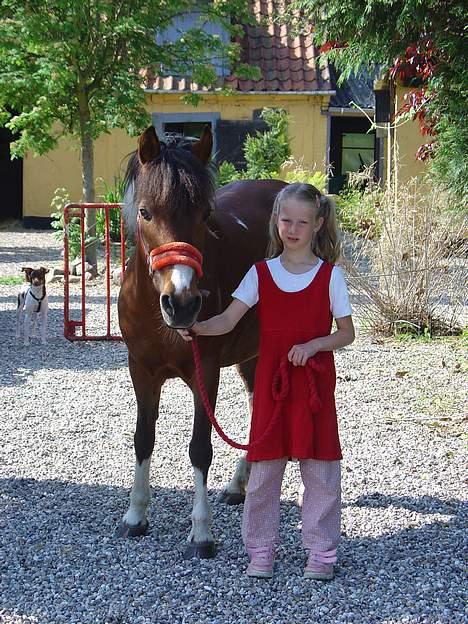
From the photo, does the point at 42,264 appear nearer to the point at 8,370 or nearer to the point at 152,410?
the point at 8,370

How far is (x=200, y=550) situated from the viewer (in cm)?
356

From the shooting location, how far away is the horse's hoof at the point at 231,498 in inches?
167

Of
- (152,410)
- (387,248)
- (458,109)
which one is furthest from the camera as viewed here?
(387,248)

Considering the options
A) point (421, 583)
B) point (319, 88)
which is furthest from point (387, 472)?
point (319, 88)

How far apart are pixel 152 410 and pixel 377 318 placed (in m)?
4.86

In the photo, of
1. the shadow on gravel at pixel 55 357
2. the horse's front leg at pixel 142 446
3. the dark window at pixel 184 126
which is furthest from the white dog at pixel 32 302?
the dark window at pixel 184 126

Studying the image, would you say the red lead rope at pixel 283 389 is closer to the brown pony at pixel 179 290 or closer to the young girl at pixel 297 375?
the young girl at pixel 297 375

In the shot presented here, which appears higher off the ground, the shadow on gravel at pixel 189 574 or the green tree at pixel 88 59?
the green tree at pixel 88 59

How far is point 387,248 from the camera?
26.2ft

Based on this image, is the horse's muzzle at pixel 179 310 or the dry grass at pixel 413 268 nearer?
the horse's muzzle at pixel 179 310

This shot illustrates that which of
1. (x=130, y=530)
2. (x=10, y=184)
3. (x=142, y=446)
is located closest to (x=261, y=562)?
(x=130, y=530)

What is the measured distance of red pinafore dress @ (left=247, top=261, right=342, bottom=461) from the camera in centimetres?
328

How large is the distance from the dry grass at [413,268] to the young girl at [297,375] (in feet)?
14.7

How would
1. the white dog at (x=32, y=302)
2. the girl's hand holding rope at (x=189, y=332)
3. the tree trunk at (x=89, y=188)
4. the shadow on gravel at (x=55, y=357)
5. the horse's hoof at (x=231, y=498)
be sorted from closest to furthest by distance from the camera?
the girl's hand holding rope at (x=189, y=332) → the horse's hoof at (x=231, y=498) → the shadow on gravel at (x=55, y=357) → the white dog at (x=32, y=302) → the tree trunk at (x=89, y=188)
